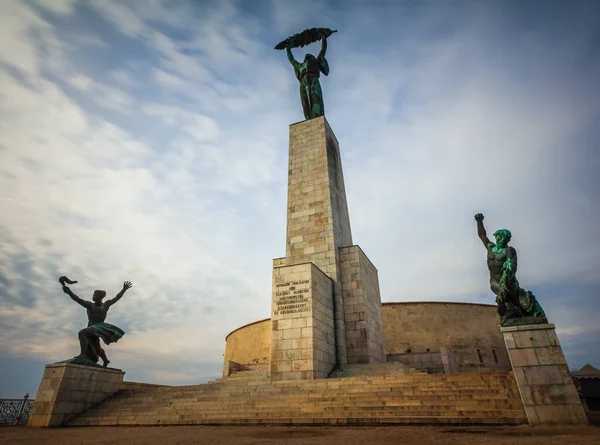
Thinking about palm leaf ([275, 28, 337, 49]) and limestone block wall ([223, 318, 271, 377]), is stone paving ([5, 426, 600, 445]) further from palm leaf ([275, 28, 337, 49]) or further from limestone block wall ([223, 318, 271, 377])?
palm leaf ([275, 28, 337, 49])

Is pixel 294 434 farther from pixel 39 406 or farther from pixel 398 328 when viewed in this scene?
pixel 398 328

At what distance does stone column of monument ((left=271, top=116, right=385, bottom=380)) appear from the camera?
37.7 ft

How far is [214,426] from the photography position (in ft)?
23.9

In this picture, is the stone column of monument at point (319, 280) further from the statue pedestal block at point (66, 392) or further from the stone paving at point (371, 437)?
the statue pedestal block at point (66, 392)

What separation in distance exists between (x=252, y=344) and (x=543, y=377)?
63.6 feet

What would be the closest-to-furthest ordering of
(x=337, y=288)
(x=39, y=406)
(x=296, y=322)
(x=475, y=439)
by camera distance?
(x=475, y=439) → (x=39, y=406) → (x=296, y=322) → (x=337, y=288)

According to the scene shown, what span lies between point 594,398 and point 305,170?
1505cm

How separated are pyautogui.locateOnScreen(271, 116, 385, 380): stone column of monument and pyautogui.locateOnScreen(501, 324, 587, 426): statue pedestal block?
236 inches

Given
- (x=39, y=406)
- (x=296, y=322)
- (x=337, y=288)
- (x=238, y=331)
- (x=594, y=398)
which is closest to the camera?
(x=39, y=406)

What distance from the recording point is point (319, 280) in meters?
12.9

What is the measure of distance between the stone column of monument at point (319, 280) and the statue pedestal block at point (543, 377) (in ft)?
19.7

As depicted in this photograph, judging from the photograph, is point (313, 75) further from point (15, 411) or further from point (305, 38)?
point (15, 411)

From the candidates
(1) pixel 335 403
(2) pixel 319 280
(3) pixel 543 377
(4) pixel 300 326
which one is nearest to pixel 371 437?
(1) pixel 335 403

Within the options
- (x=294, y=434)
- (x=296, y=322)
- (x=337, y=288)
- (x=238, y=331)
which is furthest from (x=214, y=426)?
(x=238, y=331)
